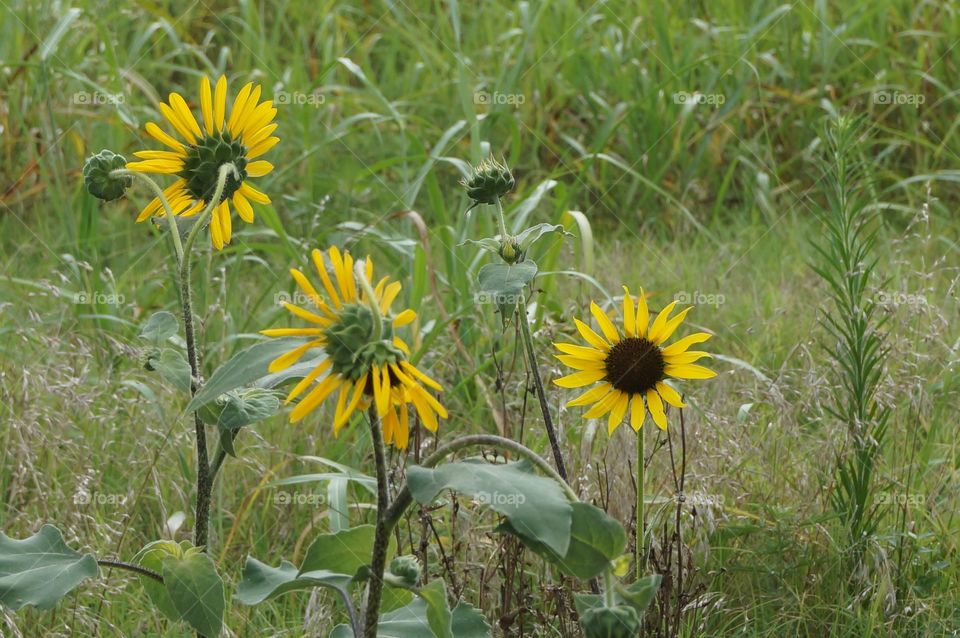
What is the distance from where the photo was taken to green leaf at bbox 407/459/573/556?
1056 mm

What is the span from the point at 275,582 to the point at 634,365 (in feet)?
1.90

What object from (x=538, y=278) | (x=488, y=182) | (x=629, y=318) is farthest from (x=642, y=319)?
(x=538, y=278)

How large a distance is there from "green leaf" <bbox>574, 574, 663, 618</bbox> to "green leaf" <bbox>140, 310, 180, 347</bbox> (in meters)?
0.60

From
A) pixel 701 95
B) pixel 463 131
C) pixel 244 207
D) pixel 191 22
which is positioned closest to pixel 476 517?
pixel 244 207

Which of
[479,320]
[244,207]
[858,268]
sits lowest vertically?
[479,320]

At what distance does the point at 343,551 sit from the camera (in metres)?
1.31

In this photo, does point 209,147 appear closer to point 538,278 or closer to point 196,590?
point 196,590

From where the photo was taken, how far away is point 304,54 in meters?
4.73

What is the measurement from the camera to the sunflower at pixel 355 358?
1081 millimetres

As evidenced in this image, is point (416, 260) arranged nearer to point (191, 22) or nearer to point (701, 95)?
point (701, 95)

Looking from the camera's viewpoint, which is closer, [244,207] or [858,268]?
[244,207]

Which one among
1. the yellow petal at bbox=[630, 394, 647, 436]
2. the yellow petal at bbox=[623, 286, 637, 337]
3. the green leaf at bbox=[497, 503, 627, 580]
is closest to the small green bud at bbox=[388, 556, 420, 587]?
the green leaf at bbox=[497, 503, 627, 580]

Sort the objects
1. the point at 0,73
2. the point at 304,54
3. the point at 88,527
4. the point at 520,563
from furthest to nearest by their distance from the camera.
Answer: the point at 304,54 → the point at 0,73 → the point at 88,527 → the point at 520,563

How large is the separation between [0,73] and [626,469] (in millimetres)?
2892
